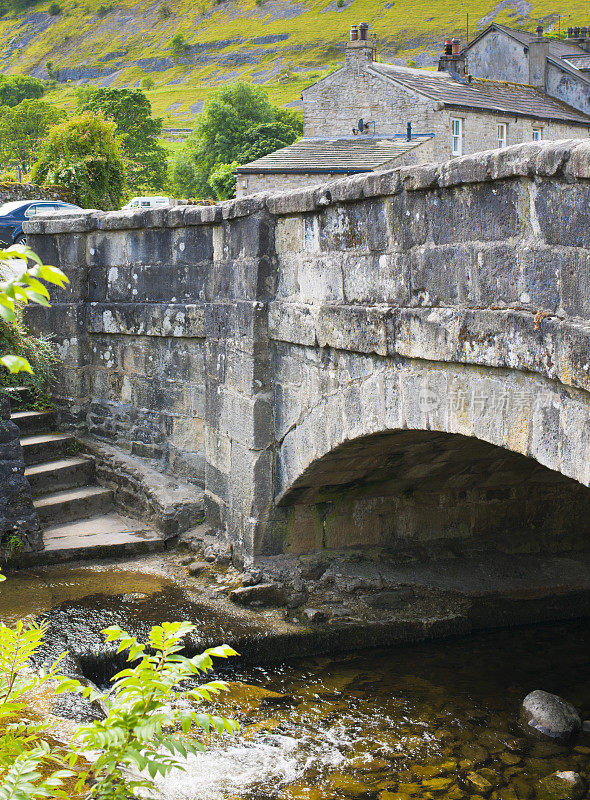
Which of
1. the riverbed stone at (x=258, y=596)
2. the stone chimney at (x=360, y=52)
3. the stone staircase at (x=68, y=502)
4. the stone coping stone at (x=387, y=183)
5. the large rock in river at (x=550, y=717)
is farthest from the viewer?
the stone chimney at (x=360, y=52)

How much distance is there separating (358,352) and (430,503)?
7.43ft

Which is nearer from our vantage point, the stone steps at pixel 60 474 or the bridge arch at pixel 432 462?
the bridge arch at pixel 432 462

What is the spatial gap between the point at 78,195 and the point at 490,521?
15.7 meters

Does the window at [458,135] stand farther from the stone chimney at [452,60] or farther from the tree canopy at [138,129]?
the tree canopy at [138,129]

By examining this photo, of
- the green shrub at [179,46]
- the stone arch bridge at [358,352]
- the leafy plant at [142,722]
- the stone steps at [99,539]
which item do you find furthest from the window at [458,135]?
the green shrub at [179,46]

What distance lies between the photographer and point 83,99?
81625 mm

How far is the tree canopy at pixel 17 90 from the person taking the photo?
88.9 meters

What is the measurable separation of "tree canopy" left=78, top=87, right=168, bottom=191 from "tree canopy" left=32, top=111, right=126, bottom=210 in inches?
1280

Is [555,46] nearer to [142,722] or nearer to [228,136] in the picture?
[228,136]

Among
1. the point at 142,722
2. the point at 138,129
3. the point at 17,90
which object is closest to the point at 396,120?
the point at 142,722

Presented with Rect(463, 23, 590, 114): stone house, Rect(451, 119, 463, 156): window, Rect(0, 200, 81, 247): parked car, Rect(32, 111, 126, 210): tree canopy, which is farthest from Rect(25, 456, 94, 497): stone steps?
Rect(463, 23, 590, 114): stone house

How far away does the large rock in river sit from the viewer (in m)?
5.14

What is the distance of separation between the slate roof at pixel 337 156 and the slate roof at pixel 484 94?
172 centimetres

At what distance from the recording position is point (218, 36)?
121812 millimetres
